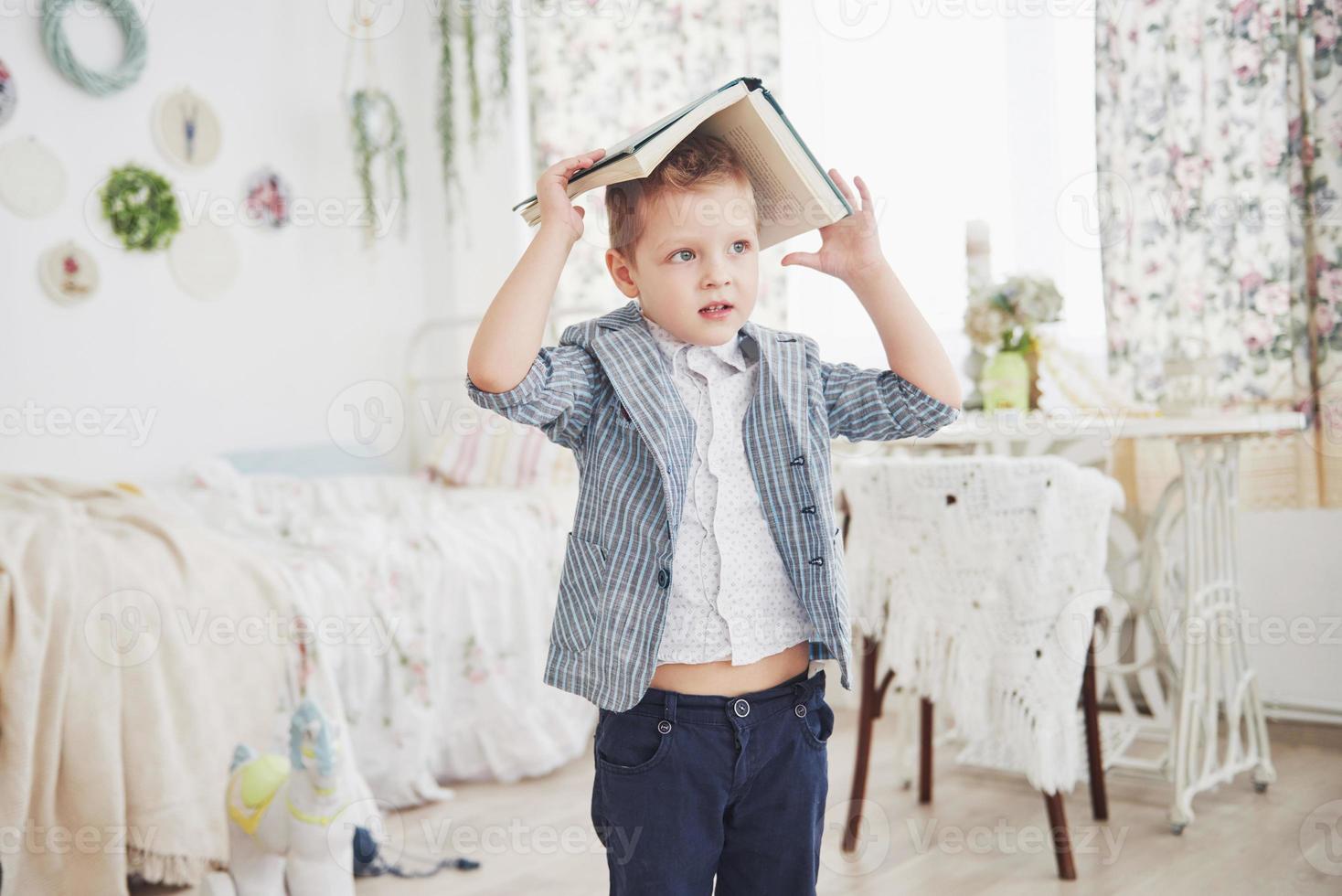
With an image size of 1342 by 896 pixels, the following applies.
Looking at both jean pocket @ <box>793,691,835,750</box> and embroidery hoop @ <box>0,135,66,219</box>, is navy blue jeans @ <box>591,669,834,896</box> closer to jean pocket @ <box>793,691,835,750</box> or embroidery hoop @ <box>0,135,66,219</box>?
jean pocket @ <box>793,691,835,750</box>

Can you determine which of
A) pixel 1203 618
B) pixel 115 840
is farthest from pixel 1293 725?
pixel 115 840

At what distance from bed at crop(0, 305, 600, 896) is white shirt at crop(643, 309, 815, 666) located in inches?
54.5

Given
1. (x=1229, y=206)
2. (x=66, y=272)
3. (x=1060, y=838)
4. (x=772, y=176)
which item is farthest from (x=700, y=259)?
(x=66, y=272)

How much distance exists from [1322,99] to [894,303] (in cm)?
185

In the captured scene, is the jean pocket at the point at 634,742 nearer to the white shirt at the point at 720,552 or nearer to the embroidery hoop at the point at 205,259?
the white shirt at the point at 720,552

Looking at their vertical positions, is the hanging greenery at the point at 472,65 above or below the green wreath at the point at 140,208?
above

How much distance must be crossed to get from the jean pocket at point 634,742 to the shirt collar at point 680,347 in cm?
34

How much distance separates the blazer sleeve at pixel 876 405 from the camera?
110cm

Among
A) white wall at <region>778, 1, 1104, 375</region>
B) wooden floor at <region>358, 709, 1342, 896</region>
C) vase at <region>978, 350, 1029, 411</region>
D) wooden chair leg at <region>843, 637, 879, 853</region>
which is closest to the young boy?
wooden floor at <region>358, 709, 1342, 896</region>

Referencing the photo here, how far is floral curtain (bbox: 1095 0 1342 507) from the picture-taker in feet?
8.03

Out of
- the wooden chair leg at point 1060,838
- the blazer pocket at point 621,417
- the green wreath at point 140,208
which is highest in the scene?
the green wreath at point 140,208

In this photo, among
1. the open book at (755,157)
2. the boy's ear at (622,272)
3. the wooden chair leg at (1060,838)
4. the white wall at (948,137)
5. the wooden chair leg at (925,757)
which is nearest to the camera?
the open book at (755,157)

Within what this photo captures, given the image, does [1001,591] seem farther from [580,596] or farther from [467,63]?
[467,63]

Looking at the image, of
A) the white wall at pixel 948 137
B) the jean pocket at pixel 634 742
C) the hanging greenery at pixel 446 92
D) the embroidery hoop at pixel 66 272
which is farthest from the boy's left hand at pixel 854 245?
the hanging greenery at pixel 446 92
